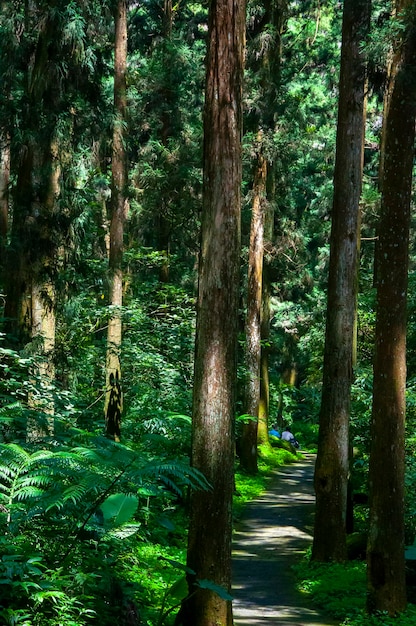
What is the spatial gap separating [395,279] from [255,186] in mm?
14274

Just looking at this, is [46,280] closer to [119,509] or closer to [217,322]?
[217,322]

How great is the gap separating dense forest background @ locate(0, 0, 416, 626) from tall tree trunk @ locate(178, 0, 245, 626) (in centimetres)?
42

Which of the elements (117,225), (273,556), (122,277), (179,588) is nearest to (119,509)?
(179,588)

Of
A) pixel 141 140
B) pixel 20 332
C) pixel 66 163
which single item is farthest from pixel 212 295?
pixel 141 140

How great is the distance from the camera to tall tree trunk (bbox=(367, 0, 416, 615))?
27.8 ft

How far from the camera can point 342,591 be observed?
9.90 metres

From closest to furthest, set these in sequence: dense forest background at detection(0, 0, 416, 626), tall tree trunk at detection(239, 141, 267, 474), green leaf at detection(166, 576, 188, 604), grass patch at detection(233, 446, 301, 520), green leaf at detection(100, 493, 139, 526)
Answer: green leaf at detection(100, 493, 139, 526) → dense forest background at detection(0, 0, 416, 626) → green leaf at detection(166, 576, 188, 604) → grass patch at detection(233, 446, 301, 520) → tall tree trunk at detection(239, 141, 267, 474)

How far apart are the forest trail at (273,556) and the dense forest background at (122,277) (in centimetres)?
110

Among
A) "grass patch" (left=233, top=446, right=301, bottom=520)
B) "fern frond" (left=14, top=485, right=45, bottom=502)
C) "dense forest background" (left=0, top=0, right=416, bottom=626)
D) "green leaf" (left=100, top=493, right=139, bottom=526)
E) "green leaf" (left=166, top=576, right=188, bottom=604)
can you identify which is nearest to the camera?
"green leaf" (left=100, top=493, right=139, bottom=526)

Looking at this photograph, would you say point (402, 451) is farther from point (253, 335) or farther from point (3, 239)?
point (253, 335)

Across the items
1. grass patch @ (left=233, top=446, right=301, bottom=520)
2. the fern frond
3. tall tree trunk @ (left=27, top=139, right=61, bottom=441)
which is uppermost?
tall tree trunk @ (left=27, top=139, right=61, bottom=441)

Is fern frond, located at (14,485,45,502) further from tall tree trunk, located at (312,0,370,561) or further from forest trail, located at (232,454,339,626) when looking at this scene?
tall tree trunk, located at (312,0,370,561)

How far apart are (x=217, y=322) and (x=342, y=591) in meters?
5.28

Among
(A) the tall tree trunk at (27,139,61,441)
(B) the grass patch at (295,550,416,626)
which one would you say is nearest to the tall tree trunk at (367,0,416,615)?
(B) the grass patch at (295,550,416,626)
